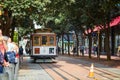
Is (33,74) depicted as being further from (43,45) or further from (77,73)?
(43,45)

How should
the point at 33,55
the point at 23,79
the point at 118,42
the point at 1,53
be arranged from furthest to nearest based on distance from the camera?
the point at 118,42 < the point at 33,55 < the point at 23,79 < the point at 1,53

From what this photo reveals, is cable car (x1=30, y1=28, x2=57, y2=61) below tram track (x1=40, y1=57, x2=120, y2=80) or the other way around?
the other way around

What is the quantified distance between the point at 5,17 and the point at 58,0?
4248 mm

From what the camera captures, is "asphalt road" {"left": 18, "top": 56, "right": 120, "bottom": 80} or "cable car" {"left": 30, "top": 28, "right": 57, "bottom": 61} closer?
"asphalt road" {"left": 18, "top": 56, "right": 120, "bottom": 80}

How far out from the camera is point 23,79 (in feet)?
77.1

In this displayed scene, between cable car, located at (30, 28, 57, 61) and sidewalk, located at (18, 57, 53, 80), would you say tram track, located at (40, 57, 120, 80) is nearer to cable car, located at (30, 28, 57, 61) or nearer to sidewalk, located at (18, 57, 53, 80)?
sidewalk, located at (18, 57, 53, 80)

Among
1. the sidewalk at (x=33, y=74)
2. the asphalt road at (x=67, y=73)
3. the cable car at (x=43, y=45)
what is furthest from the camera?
the cable car at (x=43, y=45)

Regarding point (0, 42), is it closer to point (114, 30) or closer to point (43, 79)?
point (43, 79)

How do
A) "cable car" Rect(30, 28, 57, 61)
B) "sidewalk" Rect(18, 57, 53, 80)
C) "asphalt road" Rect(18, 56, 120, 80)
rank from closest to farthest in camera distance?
1. "sidewalk" Rect(18, 57, 53, 80)
2. "asphalt road" Rect(18, 56, 120, 80)
3. "cable car" Rect(30, 28, 57, 61)

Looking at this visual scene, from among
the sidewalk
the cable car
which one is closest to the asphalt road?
the sidewalk

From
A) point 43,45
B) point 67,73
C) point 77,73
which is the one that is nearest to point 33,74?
point 67,73

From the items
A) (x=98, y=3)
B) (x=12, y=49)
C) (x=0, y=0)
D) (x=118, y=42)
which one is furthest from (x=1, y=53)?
(x=118, y=42)

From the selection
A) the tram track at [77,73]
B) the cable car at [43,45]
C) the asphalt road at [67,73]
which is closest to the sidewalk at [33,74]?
the asphalt road at [67,73]

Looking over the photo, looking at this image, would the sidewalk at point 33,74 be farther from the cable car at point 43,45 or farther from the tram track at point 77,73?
the cable car at point 43,45
